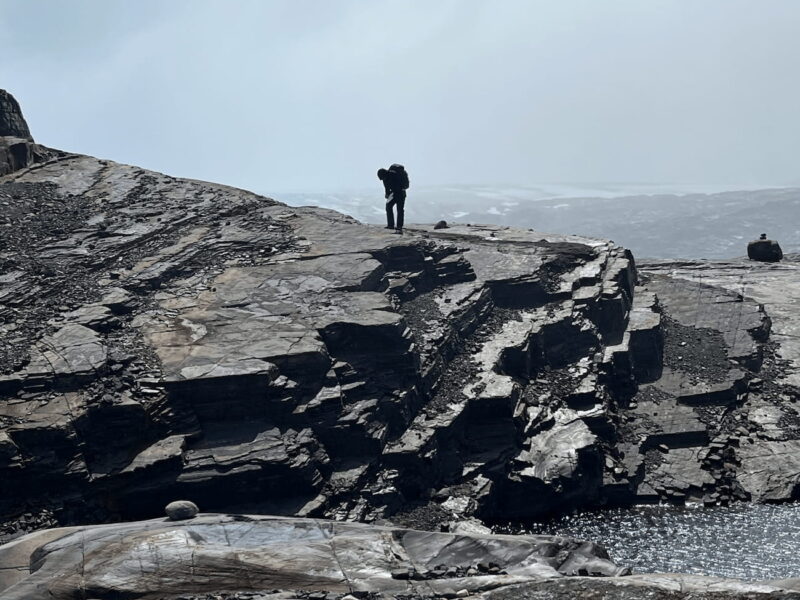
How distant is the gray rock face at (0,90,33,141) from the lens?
49750 millimetres

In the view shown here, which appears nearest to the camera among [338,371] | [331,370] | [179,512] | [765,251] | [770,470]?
[179,512]

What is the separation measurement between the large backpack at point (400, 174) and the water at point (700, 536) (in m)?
21.3

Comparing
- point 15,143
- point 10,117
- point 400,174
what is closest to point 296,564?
point 400,174

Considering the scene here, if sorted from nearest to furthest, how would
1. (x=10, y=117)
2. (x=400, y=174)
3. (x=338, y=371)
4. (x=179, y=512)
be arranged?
(x=179, y=512)
(x=338, y=371)
(x=400, y=174)
(x=10, y=117)

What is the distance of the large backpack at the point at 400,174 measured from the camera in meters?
45.7

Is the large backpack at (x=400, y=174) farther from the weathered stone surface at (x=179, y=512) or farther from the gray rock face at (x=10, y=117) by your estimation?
the weathered stone surface at (x=179, y=512)

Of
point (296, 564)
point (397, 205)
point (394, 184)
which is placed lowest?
point (296, 564)

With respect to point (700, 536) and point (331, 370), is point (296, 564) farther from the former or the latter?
point (700, 536)

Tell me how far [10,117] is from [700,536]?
44.0m

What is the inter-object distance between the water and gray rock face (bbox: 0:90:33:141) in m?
38.7

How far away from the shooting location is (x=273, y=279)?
38688mm

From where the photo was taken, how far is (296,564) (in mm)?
20125

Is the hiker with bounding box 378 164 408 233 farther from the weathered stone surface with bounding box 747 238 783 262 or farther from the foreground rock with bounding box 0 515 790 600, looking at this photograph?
the weathered stone surface with bounding box 747 238 783 262

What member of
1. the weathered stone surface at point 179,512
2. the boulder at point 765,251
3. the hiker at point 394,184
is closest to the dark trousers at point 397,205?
the hiker at point 394,184
